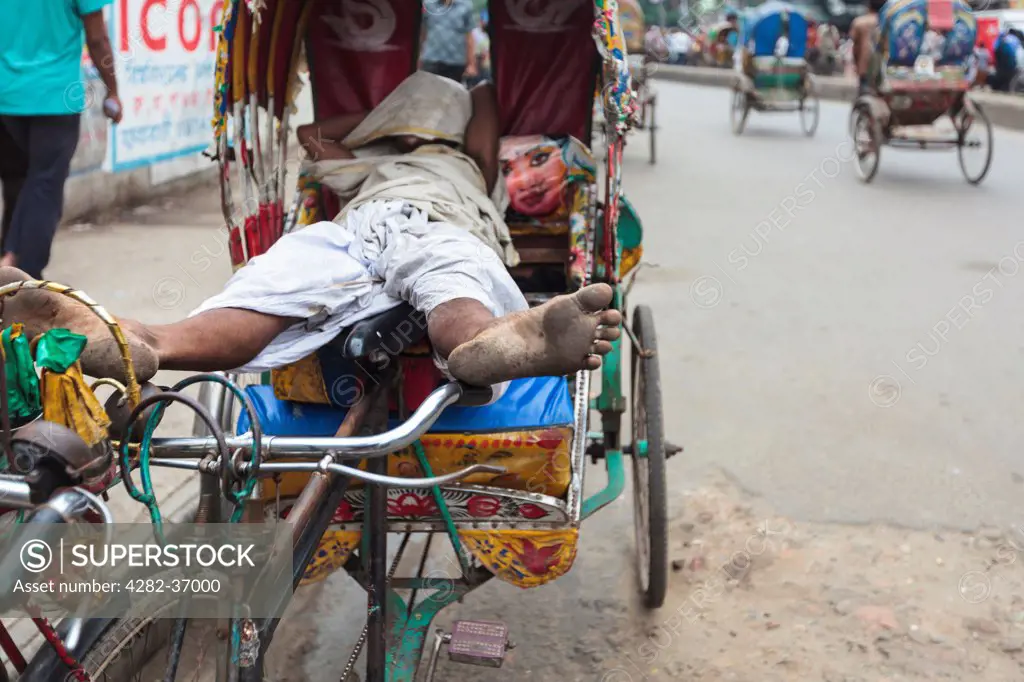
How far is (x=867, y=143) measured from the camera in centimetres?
984

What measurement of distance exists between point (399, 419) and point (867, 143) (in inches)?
338

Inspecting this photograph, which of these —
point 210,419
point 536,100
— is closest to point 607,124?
point 536,100

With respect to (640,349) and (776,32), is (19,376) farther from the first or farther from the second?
(776,32)

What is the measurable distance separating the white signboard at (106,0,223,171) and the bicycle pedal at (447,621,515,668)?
16.9ft

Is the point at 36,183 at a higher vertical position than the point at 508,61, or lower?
lower

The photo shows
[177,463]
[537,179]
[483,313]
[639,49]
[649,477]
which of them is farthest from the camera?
[639,49]

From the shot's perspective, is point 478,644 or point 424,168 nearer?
point 478,644

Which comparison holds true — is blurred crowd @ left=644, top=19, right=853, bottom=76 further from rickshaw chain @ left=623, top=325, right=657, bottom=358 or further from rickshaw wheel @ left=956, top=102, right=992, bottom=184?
rickshaw chain @ left=623, top=325, right=657, bottom=358

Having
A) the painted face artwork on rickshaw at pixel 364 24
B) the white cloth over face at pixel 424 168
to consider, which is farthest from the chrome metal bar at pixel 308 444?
the painted face artwork on rickshaw at pixel 364 24

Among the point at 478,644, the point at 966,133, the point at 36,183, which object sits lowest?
the point at 966,133

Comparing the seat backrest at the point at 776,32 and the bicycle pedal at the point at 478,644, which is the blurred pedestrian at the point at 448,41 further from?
the bicycle pedal at the point at 478,644

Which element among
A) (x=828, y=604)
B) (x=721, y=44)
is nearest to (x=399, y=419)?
(x=828, y=604)

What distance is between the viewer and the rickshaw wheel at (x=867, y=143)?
942cm

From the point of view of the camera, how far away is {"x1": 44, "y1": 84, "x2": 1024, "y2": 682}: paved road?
10.1 feet
